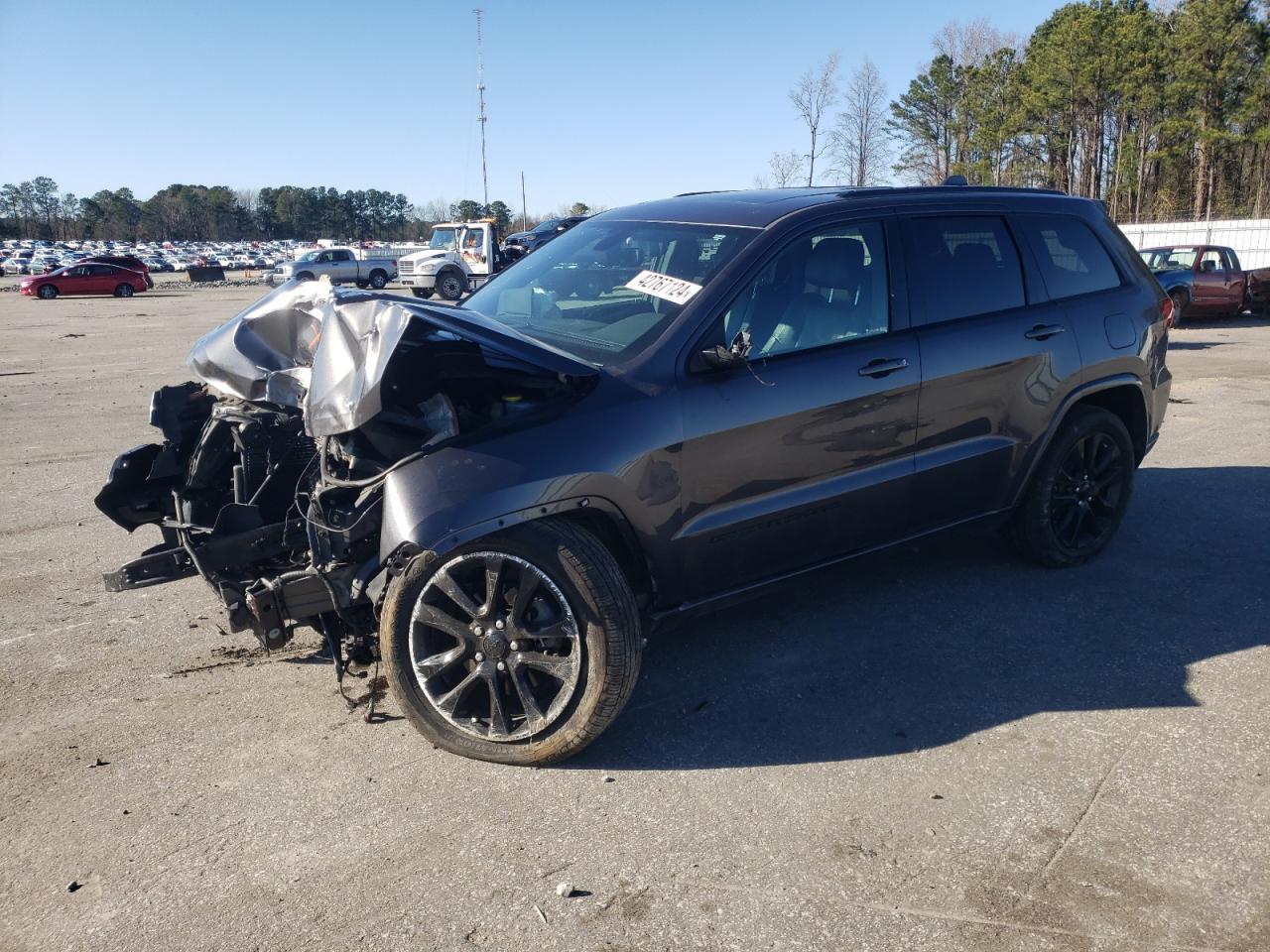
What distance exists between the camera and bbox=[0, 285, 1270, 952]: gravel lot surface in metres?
2.63

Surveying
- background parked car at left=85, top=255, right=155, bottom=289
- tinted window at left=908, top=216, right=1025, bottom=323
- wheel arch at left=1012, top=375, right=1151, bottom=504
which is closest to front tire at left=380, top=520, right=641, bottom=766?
tinted window at left=908, top=216, right=1025, bottom=323

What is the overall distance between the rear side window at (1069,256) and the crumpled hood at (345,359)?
2.68m

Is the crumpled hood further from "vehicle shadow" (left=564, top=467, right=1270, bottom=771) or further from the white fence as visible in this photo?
the white fence

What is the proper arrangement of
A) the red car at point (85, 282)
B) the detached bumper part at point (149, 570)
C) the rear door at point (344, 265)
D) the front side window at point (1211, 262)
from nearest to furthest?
the detached bumper part at point (149, 570) < the front side window at point (1211, 262) < the red car at point (85, 282) < the rear door at point (344, 265)

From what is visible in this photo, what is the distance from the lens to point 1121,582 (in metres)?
5.01

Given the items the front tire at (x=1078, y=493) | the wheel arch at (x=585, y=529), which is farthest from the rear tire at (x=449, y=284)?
the wheel arch at (x=585, y=529)

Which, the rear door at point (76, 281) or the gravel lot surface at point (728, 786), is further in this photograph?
the rear door at point (76, 281)

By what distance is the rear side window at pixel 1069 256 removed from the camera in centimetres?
489

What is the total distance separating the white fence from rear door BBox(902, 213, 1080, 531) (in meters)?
30.2

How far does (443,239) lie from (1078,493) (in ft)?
106

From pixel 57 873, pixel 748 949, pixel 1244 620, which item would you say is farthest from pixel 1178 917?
pixel 57 873

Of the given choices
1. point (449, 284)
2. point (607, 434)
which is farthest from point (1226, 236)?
point (607, 434)

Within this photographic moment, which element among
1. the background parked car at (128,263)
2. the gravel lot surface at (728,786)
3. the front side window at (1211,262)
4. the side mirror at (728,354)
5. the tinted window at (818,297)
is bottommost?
the gravel lot surface at (728,786)

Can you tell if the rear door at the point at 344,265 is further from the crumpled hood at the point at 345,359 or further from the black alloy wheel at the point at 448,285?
the crumpled hood at the point at 345,359
